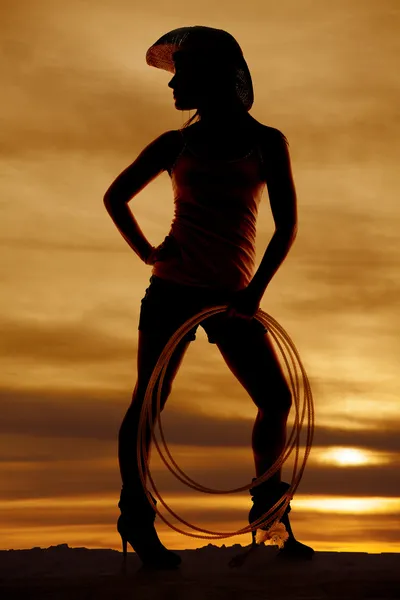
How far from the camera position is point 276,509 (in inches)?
296

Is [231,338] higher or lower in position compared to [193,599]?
higher

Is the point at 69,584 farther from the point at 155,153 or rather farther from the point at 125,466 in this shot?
the point at 155,153

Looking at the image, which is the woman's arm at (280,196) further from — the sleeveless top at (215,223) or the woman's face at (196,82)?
the woman's face at (196,82)

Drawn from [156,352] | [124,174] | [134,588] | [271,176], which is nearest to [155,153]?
[124,174]

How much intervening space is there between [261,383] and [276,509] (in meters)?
0.82

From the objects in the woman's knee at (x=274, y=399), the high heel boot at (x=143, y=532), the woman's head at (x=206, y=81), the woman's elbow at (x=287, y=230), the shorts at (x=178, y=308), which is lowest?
the high heel boot at (x=143, y=532)

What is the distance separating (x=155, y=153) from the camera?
24.4 ft

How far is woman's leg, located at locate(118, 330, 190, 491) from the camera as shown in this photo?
7340 mm

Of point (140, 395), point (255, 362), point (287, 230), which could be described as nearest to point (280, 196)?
point (287, 230)

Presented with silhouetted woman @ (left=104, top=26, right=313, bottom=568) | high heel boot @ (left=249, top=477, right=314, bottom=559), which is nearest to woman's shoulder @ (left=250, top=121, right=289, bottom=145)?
silhouetted woman @ (left=104, top=26, right=313, bottom=568)

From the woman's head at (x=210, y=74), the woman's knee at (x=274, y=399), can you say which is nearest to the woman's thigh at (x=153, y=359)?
the woman's knee at (x=274, y=399)

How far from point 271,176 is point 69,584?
269cm

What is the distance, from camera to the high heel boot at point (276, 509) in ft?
24.6

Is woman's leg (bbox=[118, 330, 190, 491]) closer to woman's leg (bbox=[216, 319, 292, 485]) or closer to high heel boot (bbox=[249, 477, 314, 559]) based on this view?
woman's leg (bbox=[216, 319, 292, 485])
